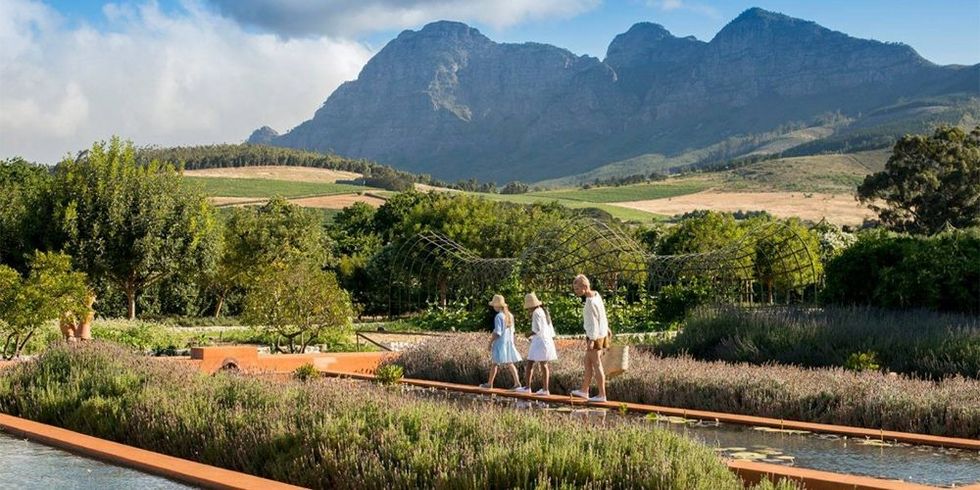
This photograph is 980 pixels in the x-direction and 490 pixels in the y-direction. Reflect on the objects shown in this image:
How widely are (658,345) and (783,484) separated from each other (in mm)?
10279

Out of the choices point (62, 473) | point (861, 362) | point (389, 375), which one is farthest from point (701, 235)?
point (62, 473)

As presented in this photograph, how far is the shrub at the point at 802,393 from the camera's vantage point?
9.47m

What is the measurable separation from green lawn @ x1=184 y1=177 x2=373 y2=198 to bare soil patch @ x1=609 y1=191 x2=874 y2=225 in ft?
91.3

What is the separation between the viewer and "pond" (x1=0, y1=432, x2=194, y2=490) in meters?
6.46

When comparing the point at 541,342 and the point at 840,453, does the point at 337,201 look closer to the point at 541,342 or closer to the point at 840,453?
the point at 541,342

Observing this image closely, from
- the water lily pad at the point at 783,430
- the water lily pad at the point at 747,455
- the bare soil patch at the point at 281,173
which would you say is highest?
the bare soil patch at the point at 281,173

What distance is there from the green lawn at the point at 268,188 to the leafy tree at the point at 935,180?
51332 millimetres

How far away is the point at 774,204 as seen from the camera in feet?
316

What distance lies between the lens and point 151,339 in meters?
20.8

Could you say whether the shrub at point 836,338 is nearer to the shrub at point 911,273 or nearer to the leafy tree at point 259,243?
the shrub at point 911,273

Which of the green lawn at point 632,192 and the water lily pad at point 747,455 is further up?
the green lawn at point 632,192

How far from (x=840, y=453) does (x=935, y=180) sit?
145 feet

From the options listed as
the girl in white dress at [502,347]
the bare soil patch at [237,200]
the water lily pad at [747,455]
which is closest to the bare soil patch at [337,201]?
the bare soil patch at [237,200]

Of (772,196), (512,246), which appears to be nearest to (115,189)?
(512,246)
